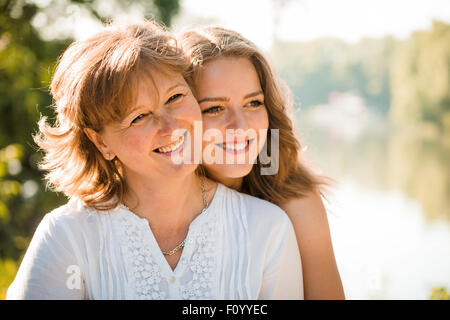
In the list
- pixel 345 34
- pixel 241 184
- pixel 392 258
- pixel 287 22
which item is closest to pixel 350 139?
pixel 345 34

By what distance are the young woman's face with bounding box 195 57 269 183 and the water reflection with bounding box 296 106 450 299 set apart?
2.47 feet

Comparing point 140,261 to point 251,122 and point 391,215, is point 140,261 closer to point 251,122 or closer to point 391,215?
point 251,122

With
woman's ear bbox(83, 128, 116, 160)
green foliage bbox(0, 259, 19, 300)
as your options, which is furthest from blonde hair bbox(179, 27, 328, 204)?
green foliage bbox(0, 259, 19, 300)

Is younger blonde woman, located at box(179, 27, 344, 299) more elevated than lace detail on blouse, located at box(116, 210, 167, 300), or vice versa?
younger blonde woman, located at box(179, 27, 344, 299)

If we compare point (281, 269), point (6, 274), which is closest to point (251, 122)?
point (281, 269)

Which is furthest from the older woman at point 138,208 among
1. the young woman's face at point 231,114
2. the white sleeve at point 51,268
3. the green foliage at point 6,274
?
the green foliage at point 6,274

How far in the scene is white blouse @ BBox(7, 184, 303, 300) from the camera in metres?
2.14

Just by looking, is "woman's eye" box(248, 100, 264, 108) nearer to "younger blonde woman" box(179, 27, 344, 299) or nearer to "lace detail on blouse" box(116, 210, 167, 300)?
"younger blonde woman" box(179, 27, 344, 299)

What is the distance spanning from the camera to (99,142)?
2334 mm

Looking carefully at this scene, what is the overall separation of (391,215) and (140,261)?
29.9 ft

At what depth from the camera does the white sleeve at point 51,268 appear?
2082mm

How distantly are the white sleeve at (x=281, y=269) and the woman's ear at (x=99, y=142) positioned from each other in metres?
0.91

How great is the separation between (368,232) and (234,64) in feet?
26.2
